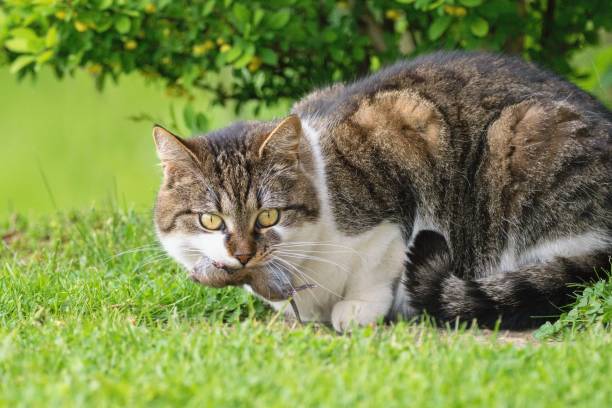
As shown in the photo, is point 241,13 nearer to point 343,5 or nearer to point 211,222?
point 343,5

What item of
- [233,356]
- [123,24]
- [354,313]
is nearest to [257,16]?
[123,24]

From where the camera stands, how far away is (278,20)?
523 cm

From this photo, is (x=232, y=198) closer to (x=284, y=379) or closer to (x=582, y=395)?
(x=284, y=379)

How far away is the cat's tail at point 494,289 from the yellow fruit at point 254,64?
6.38ft

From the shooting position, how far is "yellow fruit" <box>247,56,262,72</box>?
5.58 metres

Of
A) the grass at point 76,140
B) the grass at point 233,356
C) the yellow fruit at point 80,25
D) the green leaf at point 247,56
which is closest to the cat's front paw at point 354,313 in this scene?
the grass at point 233,356

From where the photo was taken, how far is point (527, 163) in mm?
4305

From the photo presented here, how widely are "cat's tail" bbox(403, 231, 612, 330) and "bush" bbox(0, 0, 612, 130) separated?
1.56 m

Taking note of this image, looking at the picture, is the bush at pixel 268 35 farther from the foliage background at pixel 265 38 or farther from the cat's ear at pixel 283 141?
the cat's ear at pixel 283 141

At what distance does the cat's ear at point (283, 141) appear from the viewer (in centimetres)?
415

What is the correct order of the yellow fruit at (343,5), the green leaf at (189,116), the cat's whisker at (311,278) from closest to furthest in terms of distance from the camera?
the cat's whisker at (311,278)
the green leaf at (189,116)
the yellow fruit at (343,5)

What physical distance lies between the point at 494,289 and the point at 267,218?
1.03 m

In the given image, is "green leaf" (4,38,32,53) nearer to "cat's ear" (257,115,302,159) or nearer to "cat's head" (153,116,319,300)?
"cat's head" (153,116,319,300)

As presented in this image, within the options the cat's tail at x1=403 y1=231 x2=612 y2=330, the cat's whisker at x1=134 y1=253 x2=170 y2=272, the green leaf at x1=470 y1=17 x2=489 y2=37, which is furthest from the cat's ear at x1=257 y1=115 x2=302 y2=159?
the green leaf at x1=470 y1=17 x2=489 y2=37
